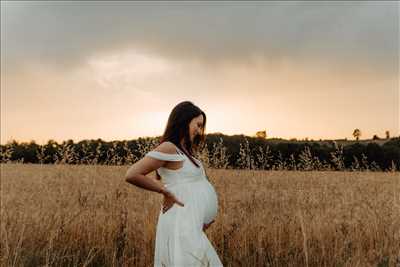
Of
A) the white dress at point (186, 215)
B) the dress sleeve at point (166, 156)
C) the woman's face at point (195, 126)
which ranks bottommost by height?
the white dress at point (186, 215)

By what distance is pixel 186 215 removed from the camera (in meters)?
3.10

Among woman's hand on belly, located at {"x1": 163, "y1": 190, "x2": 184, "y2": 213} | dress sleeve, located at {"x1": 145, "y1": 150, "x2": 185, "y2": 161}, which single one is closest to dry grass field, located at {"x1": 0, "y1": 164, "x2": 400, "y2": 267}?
woman's hand on belly, located at {"x1": 163, "y1": 190, "x2": 184, "y2": 213}

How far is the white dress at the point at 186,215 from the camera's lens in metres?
3.10

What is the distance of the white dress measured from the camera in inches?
122

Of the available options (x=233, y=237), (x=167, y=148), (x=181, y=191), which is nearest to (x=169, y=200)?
(x=181, y=191)

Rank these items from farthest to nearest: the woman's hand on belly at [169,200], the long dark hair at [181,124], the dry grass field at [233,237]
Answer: the dry grass field at [233,237], the long dark hair at [181,124], the woman's hand on belly at [169,200]

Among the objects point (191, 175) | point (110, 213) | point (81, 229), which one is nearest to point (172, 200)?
point (191, 175)

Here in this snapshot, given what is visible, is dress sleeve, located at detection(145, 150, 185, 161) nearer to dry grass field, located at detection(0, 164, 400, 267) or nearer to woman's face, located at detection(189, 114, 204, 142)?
woman's face, located at detection(189, 114, 204, 142)

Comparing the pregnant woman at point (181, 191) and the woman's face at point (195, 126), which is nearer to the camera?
the pregnant woman at point (181, 191)

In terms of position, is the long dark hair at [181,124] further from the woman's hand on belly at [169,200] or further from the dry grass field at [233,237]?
the dry grass field at [233,237]

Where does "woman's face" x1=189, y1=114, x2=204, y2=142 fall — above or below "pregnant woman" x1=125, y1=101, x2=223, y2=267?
above

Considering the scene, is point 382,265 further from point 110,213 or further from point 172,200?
point 110,213

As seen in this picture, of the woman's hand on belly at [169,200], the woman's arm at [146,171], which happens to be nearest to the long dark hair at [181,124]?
the woman's arm at [146,171]

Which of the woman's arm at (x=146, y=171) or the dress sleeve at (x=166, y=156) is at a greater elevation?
the dress sleeve at (x=166, y=156)
